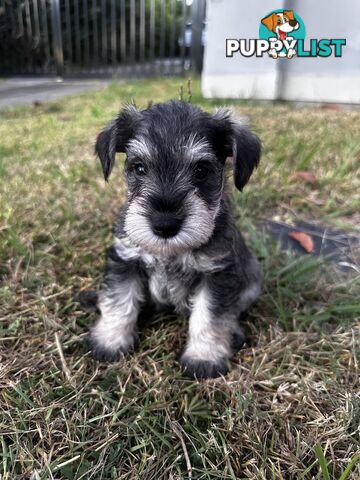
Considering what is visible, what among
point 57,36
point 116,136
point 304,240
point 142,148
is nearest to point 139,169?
point 142,148

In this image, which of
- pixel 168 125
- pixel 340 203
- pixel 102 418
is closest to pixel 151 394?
pixel 102 418

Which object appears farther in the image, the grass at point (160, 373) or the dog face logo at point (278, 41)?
the dog face logo at point (278, 41)

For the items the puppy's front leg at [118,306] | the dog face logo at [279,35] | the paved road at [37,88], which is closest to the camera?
the puppy's front leg at [118,306]

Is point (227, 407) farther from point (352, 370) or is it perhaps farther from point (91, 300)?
point (91, 300)

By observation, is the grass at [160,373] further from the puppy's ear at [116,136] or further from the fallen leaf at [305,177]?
the puppy's ear at [116,136]

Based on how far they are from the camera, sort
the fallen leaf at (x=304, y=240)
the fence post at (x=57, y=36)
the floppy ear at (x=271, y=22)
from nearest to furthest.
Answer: the fallen leaf at (x=304, y=240)
the floppy ear at (x=271, y=22)
the fence post at (x=57, y=36)

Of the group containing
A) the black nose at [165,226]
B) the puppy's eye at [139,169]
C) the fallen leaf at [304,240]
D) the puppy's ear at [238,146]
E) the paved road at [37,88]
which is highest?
the puppy's ear at [238,146]

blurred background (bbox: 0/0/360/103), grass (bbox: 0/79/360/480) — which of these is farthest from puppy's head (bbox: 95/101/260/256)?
blurred background (bbox: 0/0/360/103)

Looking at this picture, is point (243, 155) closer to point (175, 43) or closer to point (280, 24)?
point (280, 24)

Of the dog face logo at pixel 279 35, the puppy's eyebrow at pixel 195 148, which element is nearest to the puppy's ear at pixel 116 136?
the puppy's eyebrow at pixel 195 148
